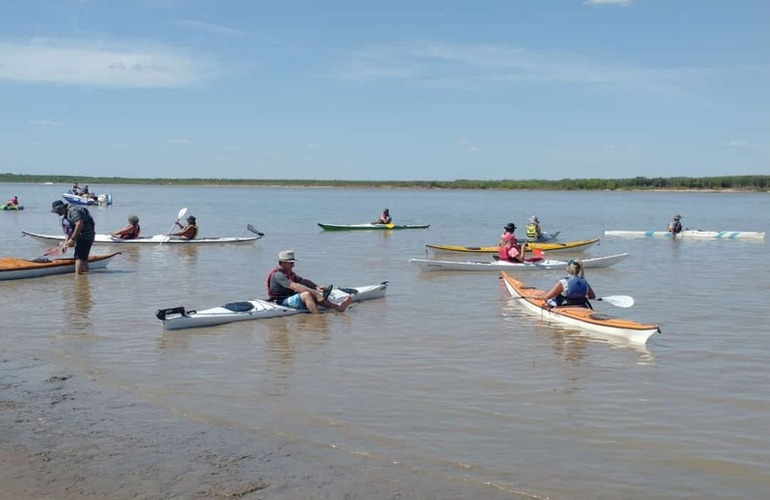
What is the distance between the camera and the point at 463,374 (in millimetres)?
8992

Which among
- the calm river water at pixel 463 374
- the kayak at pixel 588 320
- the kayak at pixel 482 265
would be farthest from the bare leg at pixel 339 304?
the kayak at pixel 482 265

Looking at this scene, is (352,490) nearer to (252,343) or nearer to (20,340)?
(252,343)

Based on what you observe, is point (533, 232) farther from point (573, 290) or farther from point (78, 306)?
point (78, 306)

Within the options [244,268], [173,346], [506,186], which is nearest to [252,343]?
[173,346]

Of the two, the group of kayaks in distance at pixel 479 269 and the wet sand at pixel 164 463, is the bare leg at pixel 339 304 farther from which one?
the wet sand at pixel 164 463

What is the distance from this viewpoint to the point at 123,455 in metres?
6.05

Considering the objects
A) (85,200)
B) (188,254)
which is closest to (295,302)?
(188,254)

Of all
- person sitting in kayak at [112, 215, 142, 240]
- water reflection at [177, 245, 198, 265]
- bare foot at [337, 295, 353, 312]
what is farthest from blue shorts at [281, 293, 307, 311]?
person sitting in kayak at [112, 215, 142, 240]

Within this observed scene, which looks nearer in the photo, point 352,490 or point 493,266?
point 352,490

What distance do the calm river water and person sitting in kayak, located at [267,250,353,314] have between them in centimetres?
42

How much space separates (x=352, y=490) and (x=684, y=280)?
14.7 m

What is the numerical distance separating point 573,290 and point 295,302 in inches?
174

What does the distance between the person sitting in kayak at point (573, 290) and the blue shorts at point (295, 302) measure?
3972 mm

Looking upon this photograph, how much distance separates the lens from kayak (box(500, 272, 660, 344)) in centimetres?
1034
